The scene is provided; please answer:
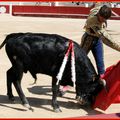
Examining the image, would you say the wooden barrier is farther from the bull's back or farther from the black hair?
the bull's back

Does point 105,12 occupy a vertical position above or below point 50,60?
above

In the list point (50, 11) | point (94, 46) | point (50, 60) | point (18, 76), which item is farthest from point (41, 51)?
point (50, 11)

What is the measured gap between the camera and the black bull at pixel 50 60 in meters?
5.84

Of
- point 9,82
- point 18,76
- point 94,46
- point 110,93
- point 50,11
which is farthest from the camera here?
point 50,11

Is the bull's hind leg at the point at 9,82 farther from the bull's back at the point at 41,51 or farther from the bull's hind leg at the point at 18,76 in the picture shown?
the bull's back at the point at 41,51

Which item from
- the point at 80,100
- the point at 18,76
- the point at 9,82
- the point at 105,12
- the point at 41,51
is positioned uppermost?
the point at 105,12

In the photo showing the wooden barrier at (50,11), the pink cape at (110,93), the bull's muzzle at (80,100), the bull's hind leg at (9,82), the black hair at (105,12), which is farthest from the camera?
the wooden barrier at (50,11)

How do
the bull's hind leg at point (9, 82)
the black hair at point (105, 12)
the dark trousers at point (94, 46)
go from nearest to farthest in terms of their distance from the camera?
the black hair at point (105, 12), the bull's hind leg at point (9, 82), the dark trousers at point (94, 46)

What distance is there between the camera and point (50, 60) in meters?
5.85

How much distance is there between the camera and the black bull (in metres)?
5.84

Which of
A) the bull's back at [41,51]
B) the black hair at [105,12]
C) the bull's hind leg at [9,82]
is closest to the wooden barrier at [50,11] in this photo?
the bull's hind leg at [9,82]

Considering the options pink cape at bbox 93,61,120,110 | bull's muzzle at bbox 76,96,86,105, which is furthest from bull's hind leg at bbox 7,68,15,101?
pink cape at bbox 93,61,120,110

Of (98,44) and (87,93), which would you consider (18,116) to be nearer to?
(87,93)

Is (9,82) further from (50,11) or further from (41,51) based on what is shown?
(50,11)
